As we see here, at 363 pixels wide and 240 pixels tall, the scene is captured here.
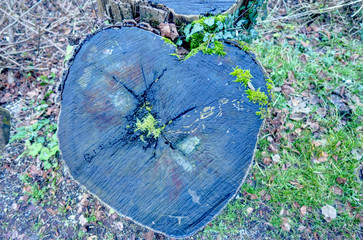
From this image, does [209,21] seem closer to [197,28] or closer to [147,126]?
[197,28]

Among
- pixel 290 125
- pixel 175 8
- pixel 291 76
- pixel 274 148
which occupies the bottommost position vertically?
pixel 274 148

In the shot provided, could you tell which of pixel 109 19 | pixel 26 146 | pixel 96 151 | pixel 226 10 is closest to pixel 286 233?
pixel 96 151

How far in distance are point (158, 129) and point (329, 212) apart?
2089mm

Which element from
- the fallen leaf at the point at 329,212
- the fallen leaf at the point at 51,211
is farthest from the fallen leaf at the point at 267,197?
the fallen leaf at the point at 51,211

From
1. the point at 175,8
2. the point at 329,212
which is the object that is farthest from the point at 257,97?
the point at 329,212

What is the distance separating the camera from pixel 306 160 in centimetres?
259

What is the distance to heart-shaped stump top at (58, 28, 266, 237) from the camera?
1511mm

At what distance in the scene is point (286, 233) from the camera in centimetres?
229

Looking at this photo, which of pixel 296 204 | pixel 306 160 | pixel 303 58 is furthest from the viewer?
pixel 303 58

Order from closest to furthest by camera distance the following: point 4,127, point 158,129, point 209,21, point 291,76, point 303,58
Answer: point 158,129 → point 209,21 → point 4,127 → point 291,76 → point 303,58

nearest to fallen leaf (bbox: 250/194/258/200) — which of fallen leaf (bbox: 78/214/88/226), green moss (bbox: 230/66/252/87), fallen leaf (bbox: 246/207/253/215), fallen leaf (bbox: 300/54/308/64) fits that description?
fallen leaf (bbox: 246/207/253/215)

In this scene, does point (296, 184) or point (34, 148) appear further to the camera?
point (34, 148)

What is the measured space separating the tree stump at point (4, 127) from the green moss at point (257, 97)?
2.95 metres

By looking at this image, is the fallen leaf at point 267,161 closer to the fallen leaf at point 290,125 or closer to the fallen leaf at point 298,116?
the fallen leaf at point 290,125
